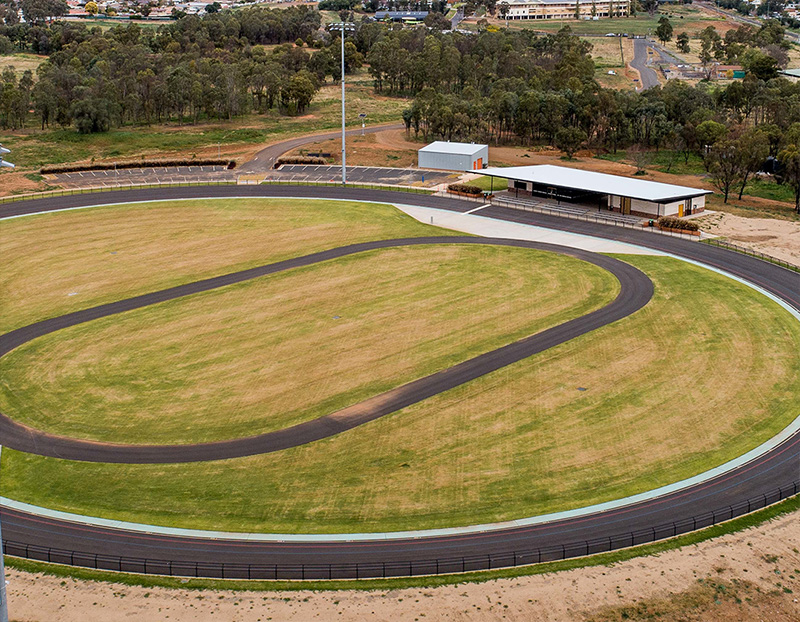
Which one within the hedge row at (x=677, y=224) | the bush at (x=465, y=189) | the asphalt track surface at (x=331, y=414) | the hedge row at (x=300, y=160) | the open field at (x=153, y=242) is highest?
the hedge row at (x=300, y=160)

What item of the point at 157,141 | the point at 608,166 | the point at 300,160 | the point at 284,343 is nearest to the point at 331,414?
the point at 284,343

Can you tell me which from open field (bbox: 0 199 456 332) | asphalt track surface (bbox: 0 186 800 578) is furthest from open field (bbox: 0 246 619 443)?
asphalt track surface (bbox: 0 186 800 578)

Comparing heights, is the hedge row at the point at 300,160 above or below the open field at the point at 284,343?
above

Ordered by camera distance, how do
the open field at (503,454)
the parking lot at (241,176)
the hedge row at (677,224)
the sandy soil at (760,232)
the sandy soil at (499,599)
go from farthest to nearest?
the parking lot at (241,176), the hedge row at (677,224), the sandy soil at (760,232), the open field at (503,454), the sandy soil at (499,599)

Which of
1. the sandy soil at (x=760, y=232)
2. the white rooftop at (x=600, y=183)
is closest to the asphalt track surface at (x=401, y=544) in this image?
the sandy soil at (x=760, y=232)

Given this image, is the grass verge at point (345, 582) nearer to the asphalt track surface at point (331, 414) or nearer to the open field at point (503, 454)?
the open field at point (503, 454)

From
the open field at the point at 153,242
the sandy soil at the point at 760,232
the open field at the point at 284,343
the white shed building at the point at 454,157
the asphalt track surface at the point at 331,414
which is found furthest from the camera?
the white shed building at the point at 454,157
